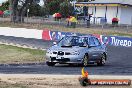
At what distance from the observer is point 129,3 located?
6438 centimetres

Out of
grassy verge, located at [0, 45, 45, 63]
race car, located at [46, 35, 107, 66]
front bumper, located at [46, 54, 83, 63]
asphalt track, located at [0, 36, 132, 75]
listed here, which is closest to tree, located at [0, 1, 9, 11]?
asphalt track, located at [0, 36, 132, 75]

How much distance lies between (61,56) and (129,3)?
150ft

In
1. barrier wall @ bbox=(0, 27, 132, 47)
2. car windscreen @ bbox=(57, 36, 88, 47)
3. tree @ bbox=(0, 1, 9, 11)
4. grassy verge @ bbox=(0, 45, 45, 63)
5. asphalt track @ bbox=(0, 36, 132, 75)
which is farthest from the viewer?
tree @ bbox=(0, 1, 9, 11)

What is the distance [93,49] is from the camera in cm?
2106

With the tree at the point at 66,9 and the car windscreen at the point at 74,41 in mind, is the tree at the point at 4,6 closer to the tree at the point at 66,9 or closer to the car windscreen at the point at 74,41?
the tree at the point at 66,9

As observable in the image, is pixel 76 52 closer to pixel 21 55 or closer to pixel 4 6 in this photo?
pixel 21 55

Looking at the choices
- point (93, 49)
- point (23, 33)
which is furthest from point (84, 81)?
point (23, 33)

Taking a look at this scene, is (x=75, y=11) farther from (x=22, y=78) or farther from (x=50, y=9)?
(x=22, y=78)

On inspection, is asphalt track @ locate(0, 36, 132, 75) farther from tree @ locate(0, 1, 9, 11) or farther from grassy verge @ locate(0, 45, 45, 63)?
tree @ locate(0, 1, 9, 11)

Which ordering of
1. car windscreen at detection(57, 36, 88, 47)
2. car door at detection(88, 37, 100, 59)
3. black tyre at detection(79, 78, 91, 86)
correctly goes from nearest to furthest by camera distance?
black tyre at detection(79, 78, 91, 86) → car windscreen at detection(57, 36, 88, 47) → car door at detection(88, 37, 100, 59)

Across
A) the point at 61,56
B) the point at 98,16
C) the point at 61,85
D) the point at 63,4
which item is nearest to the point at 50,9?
the point at 63,4

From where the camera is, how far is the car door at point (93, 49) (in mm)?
20800

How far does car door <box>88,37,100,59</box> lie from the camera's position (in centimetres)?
2080

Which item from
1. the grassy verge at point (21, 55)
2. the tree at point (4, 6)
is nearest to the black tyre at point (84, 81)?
the grassy verge at point (21, 55)
